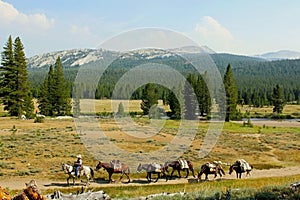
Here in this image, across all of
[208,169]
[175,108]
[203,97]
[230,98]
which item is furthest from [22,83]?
[208,169]

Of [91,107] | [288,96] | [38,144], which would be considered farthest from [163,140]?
[288,96]

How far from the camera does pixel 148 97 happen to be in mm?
82625

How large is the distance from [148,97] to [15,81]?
3036cm

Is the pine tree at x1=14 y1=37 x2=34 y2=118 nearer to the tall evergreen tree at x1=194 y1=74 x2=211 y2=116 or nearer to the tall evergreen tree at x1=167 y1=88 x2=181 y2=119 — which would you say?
the tall evergreen tree at x1=167 y1=88 x2=181 y2=119

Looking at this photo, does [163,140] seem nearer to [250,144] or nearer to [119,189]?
[250,144]

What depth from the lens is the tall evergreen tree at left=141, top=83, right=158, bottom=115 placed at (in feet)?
265

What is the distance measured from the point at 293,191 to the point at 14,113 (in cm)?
5641

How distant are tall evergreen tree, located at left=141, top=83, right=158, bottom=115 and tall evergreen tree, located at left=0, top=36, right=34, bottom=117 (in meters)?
26.6

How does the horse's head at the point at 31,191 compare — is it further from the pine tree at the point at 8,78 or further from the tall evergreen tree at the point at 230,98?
the tall evergreen tree at the point at 230,98

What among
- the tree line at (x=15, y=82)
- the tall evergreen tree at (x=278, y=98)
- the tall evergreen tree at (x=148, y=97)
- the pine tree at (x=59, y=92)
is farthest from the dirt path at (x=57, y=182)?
the tall evergreen tree at (x=278, y=98)

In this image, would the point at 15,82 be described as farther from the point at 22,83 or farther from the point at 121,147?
the point at 121,147

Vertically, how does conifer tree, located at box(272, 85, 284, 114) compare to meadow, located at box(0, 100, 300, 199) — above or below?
above

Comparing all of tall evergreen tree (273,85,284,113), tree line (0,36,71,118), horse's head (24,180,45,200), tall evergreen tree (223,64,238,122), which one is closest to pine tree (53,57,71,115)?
tree line (0,36,71,118)

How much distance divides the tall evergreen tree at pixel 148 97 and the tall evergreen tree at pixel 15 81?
87.4 ft
